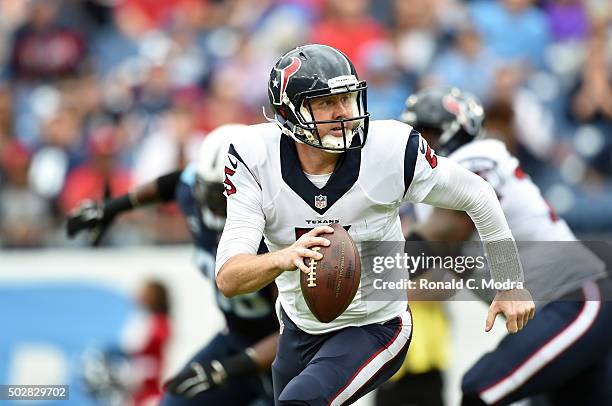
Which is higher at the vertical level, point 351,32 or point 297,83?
point 351,32

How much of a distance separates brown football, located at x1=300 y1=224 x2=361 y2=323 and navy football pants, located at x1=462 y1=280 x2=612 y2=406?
1.34 metres

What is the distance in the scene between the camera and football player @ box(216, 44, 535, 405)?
14.6ft

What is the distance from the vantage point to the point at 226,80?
10398 millimetres

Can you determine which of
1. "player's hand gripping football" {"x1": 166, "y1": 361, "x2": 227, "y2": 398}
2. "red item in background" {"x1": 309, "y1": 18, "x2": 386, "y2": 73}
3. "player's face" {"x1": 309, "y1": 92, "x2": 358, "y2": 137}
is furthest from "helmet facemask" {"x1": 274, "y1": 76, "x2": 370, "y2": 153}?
"red item in background" {"x1": 309, "y1": 18, "x2": 386, "y2": 73}

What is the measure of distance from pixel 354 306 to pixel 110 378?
4.11 meters

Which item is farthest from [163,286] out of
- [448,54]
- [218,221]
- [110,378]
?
[448,54]

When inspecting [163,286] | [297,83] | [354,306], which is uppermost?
[163,286]

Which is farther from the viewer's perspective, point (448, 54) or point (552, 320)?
point (448, 54)

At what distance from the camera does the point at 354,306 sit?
4.66 m

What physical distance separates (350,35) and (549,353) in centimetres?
563

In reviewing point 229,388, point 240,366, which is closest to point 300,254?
point 240,366

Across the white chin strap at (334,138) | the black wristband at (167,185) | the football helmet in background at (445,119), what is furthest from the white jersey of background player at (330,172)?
the black wristband at (167,185)

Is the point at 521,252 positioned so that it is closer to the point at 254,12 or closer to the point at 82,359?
the point at 82,359

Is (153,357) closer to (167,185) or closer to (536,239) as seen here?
(167,185)
